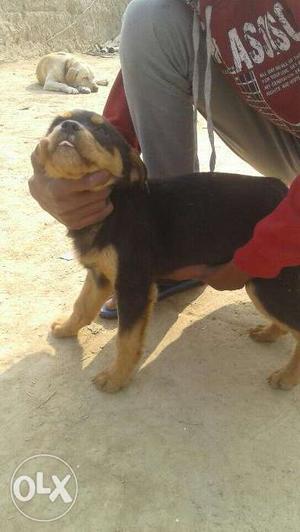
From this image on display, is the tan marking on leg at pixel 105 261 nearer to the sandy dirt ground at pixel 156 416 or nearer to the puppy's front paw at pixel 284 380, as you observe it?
the sandy dirt ground at pixel 156 416

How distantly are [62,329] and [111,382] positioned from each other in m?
0.41

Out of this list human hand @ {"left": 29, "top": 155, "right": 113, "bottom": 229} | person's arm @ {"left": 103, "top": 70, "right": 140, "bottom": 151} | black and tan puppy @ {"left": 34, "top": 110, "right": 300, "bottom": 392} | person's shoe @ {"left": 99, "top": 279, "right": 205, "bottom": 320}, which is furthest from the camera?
person's shoe @ {"left": 99, "top": 279, "right": 205, "bottom": 320}

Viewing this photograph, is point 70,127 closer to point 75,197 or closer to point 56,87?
point 75,197

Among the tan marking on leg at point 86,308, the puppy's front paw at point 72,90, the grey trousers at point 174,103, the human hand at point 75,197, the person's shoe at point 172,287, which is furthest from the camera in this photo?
the puppy's front paw at point 72,90

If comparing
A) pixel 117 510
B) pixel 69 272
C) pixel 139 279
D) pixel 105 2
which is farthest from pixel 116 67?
pixel 117 510

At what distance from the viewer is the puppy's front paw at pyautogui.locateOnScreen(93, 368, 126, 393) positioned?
2.07 m

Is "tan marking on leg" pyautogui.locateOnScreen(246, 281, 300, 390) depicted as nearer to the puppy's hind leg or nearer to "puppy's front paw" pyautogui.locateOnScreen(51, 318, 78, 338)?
"puppy's front paw" pyautogui.locateOnScreen(51, 318, 78, 338)

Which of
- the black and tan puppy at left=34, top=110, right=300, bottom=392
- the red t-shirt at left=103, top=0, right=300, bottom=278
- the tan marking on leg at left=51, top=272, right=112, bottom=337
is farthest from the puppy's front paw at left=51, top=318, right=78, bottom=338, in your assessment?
the red t-shirt at left=103, top=0, right=300, bottom=278

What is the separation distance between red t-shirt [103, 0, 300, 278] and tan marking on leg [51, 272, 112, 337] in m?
0.68

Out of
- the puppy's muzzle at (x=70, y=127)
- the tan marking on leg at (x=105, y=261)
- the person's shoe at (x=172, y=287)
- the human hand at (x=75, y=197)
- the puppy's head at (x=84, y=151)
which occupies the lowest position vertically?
the person's shoe at (x=172, y=287)

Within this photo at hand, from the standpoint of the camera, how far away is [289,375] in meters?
2.10

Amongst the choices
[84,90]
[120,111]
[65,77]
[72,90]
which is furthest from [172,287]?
[65,77]

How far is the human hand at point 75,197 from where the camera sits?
1923mm

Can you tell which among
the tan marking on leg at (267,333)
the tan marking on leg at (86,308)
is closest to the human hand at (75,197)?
the tan marking on leg at (86,308)
